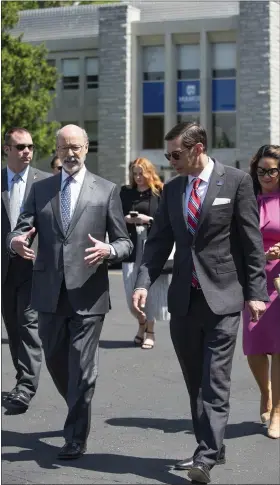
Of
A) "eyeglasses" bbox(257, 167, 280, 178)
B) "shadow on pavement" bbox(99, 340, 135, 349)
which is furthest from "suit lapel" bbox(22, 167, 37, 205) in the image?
"shadow on pavement" bbox(99, 340, 135, 349)

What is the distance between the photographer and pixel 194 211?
6.04m

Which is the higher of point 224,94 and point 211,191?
point 224,94

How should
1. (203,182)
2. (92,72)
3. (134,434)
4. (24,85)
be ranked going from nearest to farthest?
(203,182), (134,434), (24,85), (92,72)

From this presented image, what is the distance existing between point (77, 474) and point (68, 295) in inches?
43.7

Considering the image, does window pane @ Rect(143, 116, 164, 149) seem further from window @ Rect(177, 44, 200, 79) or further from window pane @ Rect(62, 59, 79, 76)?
window pane @ Rect(62, 59, 79, 76)

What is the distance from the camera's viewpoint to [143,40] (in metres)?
45.9

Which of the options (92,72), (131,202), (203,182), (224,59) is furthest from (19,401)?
(92,72)

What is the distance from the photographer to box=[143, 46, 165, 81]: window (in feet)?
150

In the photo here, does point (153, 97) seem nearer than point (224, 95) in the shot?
No

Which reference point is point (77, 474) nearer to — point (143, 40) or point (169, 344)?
point (169, 344)

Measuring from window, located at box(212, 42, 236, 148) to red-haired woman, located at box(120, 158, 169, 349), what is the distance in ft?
109

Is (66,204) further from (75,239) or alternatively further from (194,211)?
(194,211)

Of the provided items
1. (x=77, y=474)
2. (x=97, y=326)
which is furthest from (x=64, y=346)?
(x=77, y=474)

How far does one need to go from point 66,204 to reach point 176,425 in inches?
73.0
